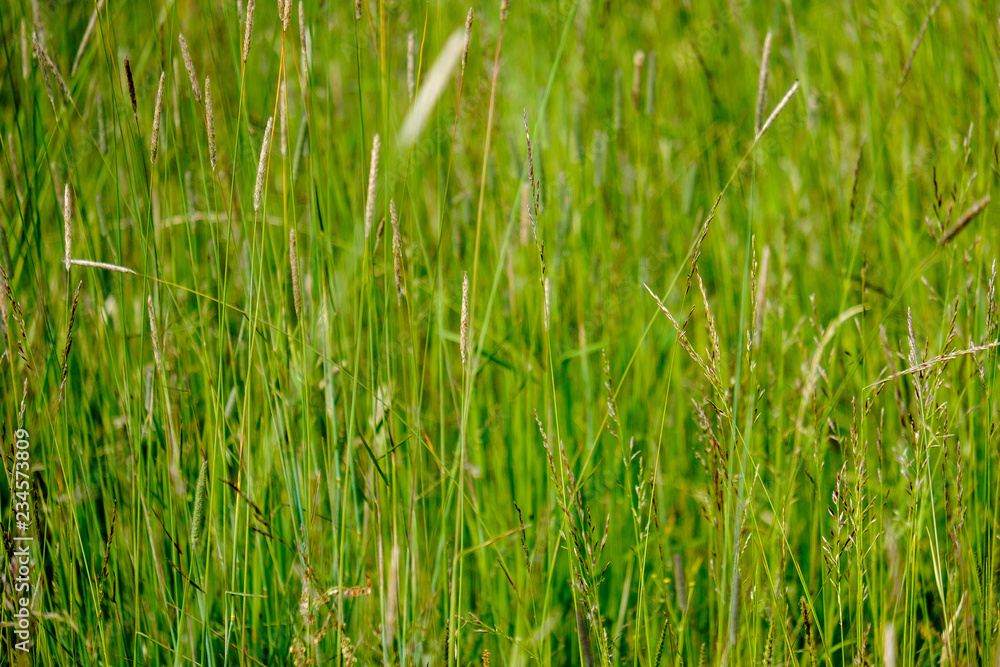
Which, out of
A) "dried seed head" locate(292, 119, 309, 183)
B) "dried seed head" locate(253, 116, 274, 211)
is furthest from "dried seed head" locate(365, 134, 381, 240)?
"dried seed head" locate(292, 119, 309, 183)

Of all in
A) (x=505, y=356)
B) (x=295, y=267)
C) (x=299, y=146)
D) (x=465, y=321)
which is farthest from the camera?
(x=505, y=356)

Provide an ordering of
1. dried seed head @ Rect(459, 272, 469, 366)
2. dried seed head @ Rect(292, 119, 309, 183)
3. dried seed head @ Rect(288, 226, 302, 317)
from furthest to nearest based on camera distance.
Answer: dried seed head @ Rect(292, 119, 309, 183) < dried seed head @ Rect(288, 226, 302, 317) < dried seed head @ Rect(459, 272, 469, 366)

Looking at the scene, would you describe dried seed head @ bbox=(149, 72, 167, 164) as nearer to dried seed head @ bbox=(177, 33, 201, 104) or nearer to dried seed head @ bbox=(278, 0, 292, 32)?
dried seed head @ bbox=(177, 33, 201, 104)

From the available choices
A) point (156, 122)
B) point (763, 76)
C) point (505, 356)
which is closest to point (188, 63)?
point (156, 122)

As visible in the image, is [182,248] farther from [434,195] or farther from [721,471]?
[721,471]

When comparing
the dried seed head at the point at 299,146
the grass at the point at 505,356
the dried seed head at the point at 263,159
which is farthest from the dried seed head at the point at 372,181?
the dried seed head at the point at 299,146

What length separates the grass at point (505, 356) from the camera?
892 mm

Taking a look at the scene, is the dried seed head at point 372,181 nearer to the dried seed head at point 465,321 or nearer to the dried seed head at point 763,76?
the dried seed head at point 465,321

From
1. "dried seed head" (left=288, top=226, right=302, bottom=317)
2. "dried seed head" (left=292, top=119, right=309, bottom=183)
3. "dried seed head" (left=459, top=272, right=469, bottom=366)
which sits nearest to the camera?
"dried seed head" (left=459, top=272, right=469, bottom=366)

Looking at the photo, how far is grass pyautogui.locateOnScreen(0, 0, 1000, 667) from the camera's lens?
2.93 ft

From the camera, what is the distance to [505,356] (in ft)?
5.12

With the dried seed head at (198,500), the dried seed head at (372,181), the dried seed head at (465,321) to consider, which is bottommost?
the dried seed head at (198,500)

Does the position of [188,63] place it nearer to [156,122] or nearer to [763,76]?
[156,122]

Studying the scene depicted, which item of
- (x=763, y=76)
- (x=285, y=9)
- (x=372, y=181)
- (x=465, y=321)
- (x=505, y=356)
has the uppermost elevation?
(x=285, y=9)
